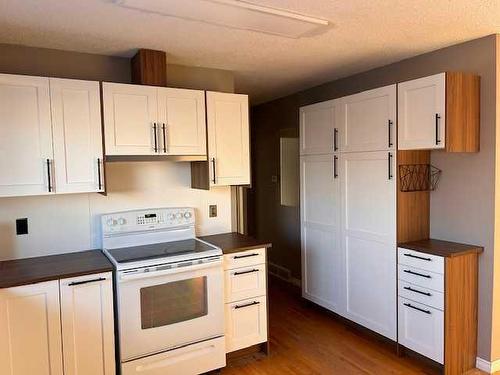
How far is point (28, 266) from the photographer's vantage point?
98.0 inches

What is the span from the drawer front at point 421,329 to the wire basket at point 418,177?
88 centimetres

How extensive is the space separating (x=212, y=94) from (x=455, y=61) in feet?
6.17

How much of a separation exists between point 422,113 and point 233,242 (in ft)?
5.67

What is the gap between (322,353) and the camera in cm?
311

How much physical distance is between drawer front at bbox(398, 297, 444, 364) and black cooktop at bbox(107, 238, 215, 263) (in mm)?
1559

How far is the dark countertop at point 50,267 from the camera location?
224 cm

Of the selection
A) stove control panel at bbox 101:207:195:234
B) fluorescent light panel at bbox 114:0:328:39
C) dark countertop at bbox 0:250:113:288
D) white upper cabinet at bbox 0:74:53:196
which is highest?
fluorescent light panel at bbox 114:0:328:39

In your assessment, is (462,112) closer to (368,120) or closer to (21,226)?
(368,120)

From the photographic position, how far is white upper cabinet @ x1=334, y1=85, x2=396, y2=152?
9.71 ft

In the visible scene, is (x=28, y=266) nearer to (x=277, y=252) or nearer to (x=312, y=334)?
(x=312, y=334)

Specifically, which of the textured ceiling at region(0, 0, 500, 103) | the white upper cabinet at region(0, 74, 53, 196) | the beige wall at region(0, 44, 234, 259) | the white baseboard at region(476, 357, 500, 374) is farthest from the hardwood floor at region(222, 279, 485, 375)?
the textured ceiling at region(0, 0, 500, 103)

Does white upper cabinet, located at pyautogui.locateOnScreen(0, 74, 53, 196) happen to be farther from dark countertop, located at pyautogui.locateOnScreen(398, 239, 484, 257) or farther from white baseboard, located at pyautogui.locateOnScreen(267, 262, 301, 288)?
white baseboard, located at pyautogui.locateOnScreen(267, 262, 301, 288)

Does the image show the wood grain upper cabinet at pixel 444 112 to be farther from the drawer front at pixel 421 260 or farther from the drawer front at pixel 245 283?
the drawer front at pixel 245 283

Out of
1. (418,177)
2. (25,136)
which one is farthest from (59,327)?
(418,177)
